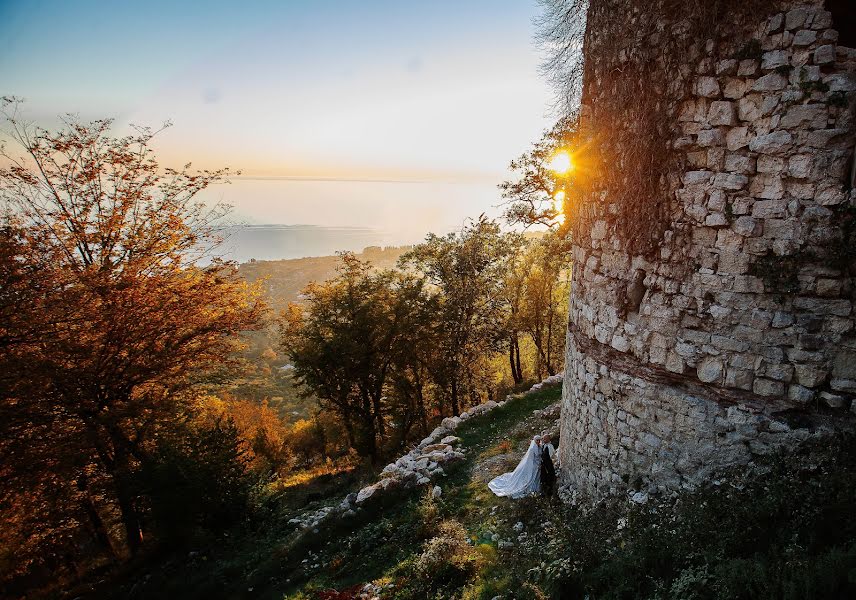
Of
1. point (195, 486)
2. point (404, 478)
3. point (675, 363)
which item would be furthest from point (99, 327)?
point (675, 363)

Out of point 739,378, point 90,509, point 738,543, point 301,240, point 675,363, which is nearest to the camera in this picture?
point 738,543

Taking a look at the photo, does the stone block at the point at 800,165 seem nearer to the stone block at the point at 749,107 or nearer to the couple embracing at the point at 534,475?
the stone block at the point at 749,107

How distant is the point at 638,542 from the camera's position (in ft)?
14.3

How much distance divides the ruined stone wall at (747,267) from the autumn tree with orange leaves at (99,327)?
11079mm

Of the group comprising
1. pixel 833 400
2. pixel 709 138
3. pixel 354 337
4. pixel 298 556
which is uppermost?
pixel 709 138

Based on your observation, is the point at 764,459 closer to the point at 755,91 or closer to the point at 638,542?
the point at 638,542

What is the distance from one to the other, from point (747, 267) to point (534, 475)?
5163mm

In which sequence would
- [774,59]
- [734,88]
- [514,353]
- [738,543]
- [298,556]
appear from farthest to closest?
[514,353]
[298,556]
[734,88]
[774,59]
[738,543]

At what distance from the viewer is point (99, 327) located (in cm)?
1013

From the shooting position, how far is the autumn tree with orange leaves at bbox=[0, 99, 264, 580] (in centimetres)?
917

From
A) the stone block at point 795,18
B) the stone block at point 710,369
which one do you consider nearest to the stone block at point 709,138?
the stone block at point 795,18

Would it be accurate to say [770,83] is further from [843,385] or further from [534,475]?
[534,475]

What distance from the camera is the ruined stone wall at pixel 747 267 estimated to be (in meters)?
3.85

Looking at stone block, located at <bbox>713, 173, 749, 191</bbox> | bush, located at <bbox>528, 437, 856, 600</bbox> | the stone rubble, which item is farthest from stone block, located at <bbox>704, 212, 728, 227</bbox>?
the stone rubble
